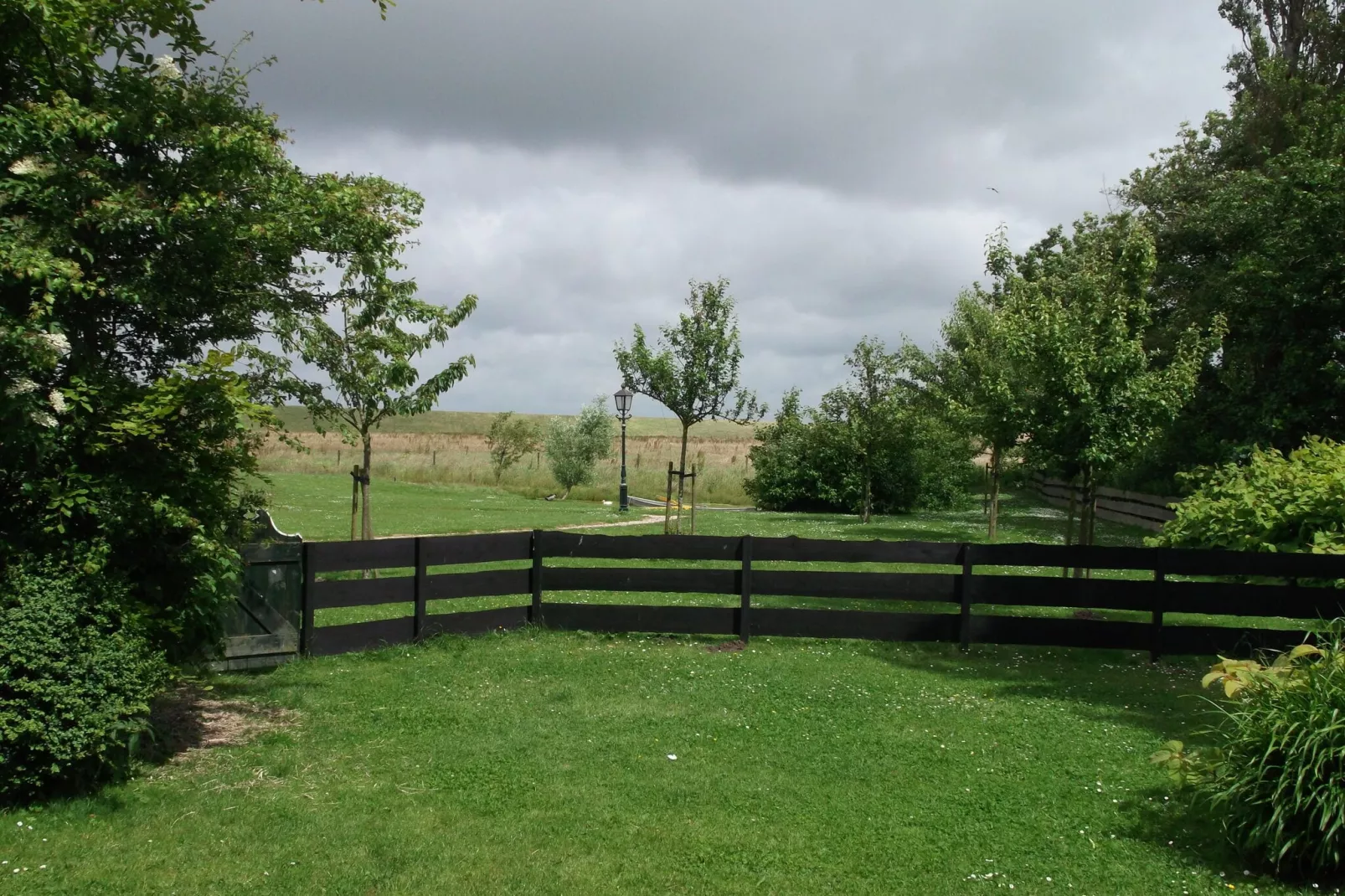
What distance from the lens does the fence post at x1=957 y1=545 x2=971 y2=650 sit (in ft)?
34.9

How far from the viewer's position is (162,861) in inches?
201

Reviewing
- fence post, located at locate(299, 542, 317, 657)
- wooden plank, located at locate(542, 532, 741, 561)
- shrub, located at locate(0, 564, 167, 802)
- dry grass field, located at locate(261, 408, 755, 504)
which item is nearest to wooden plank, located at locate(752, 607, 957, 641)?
wooden plank, located at locate(542, 532, 741, 561)

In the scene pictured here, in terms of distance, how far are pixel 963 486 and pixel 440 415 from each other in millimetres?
117644

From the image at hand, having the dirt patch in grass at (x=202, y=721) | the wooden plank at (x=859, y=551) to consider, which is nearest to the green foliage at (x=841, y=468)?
the wooden plank at (x=859, y=551)

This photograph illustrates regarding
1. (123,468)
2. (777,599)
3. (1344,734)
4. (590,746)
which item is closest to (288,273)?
(123,468)

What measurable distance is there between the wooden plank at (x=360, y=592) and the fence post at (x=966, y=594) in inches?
229

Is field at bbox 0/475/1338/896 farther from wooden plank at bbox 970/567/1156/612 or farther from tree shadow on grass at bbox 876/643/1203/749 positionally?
wooden plank at bbox 970/567/1156/612

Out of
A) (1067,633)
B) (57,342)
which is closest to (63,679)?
(57,342)

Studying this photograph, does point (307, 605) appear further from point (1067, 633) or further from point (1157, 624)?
point (1157, 624)

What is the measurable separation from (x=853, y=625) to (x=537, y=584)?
3.56 meters

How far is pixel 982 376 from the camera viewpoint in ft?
53.7

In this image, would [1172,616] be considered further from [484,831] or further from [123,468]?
[123,468]

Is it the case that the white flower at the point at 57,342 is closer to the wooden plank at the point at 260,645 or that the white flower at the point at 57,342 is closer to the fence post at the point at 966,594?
the wooden plank at the point at 260,645

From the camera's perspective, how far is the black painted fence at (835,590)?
9.91 meters
